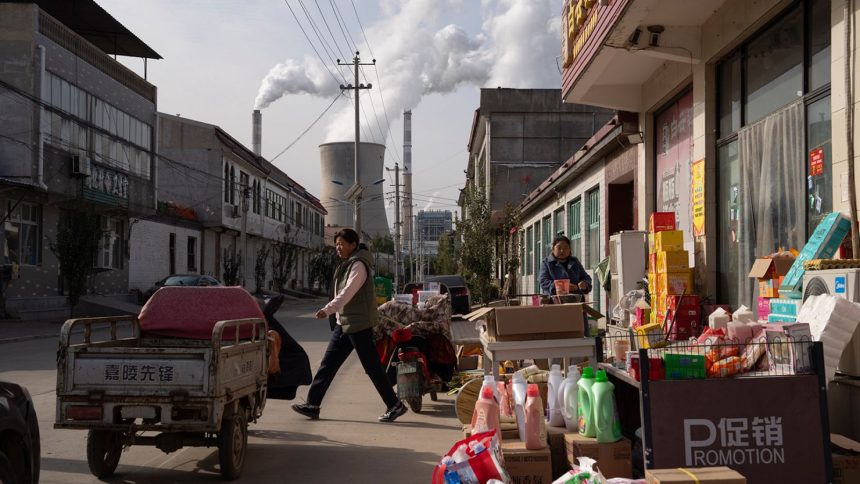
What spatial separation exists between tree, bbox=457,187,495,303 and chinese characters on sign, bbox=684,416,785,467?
24.0 m

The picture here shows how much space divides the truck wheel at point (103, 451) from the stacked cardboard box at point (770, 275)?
5535mm

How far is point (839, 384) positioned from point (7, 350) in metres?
16.5

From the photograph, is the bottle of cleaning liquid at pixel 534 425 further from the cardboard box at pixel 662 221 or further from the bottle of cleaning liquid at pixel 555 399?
the cardboard box at pixel 662 221

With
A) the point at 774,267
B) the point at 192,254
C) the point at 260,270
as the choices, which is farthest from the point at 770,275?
the point at 260,270

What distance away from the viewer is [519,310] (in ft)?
21.8

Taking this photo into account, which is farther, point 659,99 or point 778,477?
point 659,99

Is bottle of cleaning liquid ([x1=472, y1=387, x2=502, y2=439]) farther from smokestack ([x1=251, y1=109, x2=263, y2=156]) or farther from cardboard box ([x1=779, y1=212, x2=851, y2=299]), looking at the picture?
smokestack ([x1=251, y1=109, x2=263, y2=156])

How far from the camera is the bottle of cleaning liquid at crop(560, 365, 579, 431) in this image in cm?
533

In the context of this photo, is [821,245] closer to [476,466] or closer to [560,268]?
[476,466]

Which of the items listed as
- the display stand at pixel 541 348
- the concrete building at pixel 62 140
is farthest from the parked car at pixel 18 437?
the concrete building at pixel 62 140

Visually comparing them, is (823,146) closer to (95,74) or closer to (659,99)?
(659,99)

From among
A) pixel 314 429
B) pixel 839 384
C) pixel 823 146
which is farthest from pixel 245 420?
pixel 823 146

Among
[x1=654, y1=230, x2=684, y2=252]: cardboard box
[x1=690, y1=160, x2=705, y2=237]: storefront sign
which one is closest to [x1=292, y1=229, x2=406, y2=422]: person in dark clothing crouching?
[x1=654, y1=230, x2=684, y2=252]: cardboard box

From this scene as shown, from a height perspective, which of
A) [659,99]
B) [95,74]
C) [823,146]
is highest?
[95,74]
